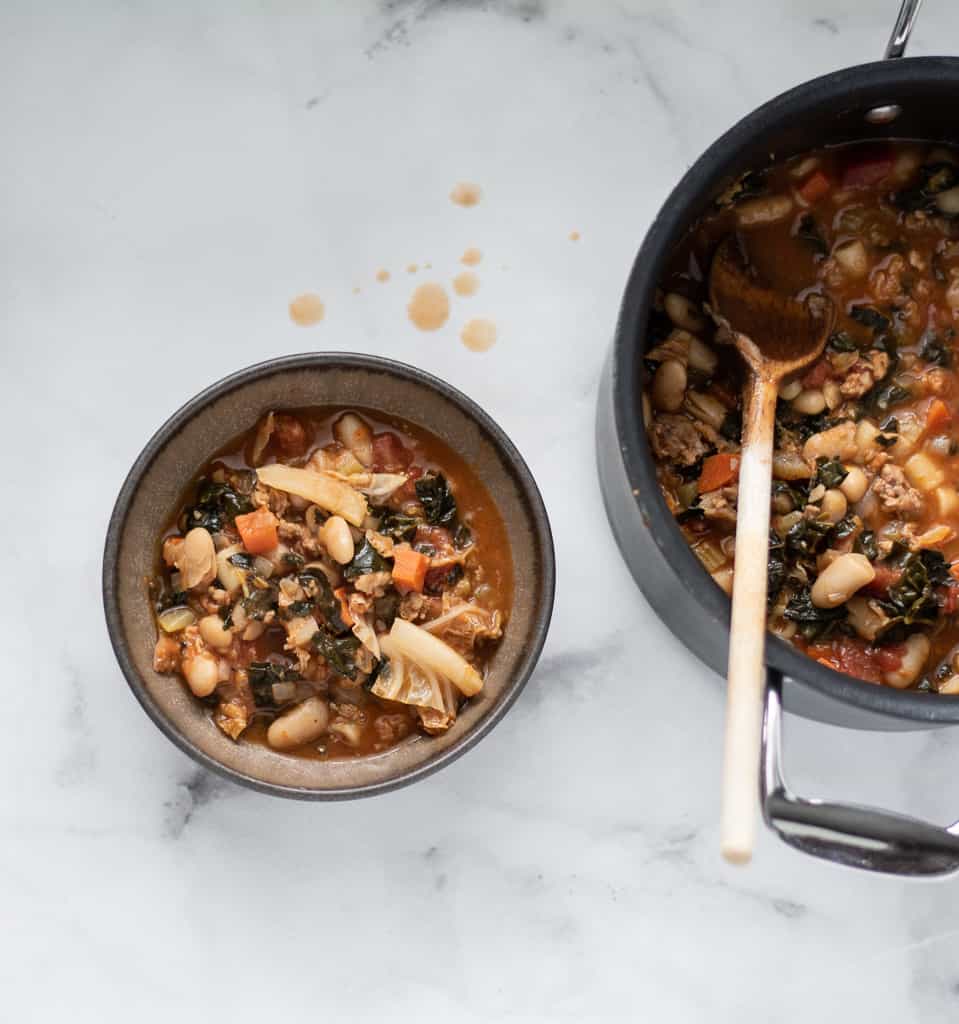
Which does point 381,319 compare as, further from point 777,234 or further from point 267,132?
point 777,234

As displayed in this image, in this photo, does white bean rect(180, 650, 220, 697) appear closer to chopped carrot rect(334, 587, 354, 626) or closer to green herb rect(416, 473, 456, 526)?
chopped carrot rect(334, 587, 354, 626)

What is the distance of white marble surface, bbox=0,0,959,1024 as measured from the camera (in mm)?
2475

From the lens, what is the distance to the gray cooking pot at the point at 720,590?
6.12 feet

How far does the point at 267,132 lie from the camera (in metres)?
2.52

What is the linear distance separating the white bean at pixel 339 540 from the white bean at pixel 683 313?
2.07 ft

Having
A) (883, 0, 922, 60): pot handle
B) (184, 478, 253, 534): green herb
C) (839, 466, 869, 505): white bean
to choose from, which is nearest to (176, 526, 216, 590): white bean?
(184, 478, 253, 534): green herb

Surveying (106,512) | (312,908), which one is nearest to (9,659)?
(106,512)

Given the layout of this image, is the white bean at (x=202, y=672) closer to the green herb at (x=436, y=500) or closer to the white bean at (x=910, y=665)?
the green herb at (x=436, y=500)

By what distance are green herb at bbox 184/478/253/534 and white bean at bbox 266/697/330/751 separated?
13.2 inches

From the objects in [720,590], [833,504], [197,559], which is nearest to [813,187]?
[833,504]

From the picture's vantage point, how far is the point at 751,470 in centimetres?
205

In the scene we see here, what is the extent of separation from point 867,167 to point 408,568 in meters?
1.03

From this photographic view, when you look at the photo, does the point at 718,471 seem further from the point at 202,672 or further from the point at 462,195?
the point at 202,672

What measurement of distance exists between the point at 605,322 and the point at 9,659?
124cm
